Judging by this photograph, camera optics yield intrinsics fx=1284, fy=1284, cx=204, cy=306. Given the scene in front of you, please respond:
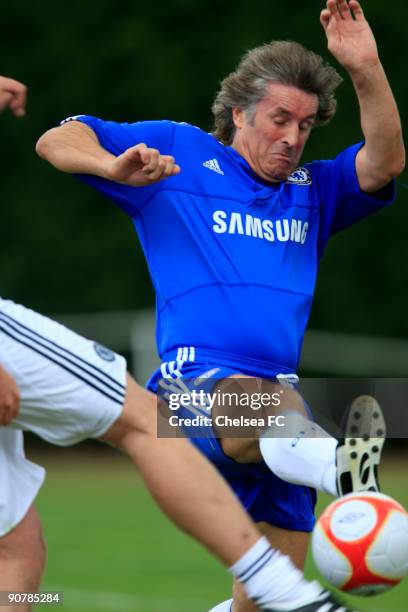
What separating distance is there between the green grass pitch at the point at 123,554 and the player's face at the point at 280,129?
6.46 ft

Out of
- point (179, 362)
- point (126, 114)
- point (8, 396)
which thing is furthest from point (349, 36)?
point (126, 114)

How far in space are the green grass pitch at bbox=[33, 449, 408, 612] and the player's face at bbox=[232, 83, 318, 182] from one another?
6.46 ft

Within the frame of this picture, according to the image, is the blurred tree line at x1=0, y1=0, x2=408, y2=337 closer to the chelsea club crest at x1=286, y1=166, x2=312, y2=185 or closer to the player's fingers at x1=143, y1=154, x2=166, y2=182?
the chelsea club crest at x1=286, y1=166, x2=312, y2=185

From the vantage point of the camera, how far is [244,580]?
3305 millimetres

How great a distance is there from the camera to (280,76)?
14.8 feet

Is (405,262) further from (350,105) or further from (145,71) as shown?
(145,71)

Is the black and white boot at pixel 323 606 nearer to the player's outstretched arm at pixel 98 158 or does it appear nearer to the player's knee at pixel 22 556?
the player's knee at pixel 22 556

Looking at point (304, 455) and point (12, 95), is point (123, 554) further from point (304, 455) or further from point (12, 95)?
point (12, 95)

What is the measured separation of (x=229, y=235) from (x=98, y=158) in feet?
1.68

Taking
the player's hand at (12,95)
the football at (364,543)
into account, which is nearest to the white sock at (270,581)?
the football at (364,543)

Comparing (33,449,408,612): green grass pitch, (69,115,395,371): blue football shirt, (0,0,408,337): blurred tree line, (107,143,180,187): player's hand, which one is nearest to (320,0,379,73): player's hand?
(69,115,395,371): blue football shirt

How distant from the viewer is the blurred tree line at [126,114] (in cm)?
1010

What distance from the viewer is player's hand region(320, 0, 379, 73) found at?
4336 mm

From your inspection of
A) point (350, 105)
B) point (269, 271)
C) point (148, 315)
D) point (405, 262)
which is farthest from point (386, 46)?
point (269, 271)
